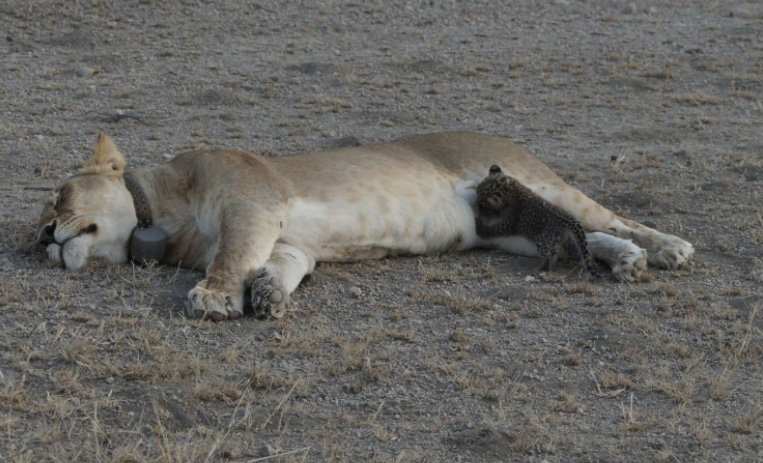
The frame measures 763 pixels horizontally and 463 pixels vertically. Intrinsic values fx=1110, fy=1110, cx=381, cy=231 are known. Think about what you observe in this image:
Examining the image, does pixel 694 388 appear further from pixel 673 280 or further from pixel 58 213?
pixel 58 213

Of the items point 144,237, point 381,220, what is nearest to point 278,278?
point 144,237

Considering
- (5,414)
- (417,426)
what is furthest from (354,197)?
(5,414)

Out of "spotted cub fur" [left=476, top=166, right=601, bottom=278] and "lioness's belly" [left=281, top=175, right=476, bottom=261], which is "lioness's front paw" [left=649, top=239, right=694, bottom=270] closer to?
"spotted cub fur" [left=476, top=166, right=601, bottom=278]

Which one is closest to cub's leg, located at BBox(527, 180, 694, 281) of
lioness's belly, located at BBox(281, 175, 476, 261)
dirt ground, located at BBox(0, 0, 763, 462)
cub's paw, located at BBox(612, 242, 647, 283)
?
cub's paw, located at BBox(612, 242, 647, 283)

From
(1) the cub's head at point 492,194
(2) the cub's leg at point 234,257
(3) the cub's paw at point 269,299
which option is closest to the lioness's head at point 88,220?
(2) the cub's leg at point 234,257

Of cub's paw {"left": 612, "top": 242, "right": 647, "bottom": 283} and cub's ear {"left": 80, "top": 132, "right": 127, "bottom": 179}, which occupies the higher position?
cub's ear {"left": 80, "top": 132, "right": 127, "bottom": 179}

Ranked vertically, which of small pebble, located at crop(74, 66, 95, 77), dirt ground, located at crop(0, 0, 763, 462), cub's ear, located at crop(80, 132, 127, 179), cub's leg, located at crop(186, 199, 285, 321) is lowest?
small pebble, located at crop(74, 66, 95, 77)

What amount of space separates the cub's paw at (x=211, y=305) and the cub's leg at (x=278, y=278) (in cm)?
11

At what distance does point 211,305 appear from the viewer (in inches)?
214

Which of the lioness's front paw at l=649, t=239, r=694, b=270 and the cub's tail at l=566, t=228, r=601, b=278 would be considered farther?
the lioness's front paw at l=649, t=239, r=694, b=270

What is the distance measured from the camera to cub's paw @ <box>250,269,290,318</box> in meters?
5.52

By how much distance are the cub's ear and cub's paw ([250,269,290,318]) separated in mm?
1486

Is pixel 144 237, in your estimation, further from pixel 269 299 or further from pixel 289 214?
Answer: pixel 269 299

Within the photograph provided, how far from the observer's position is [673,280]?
647 cm
